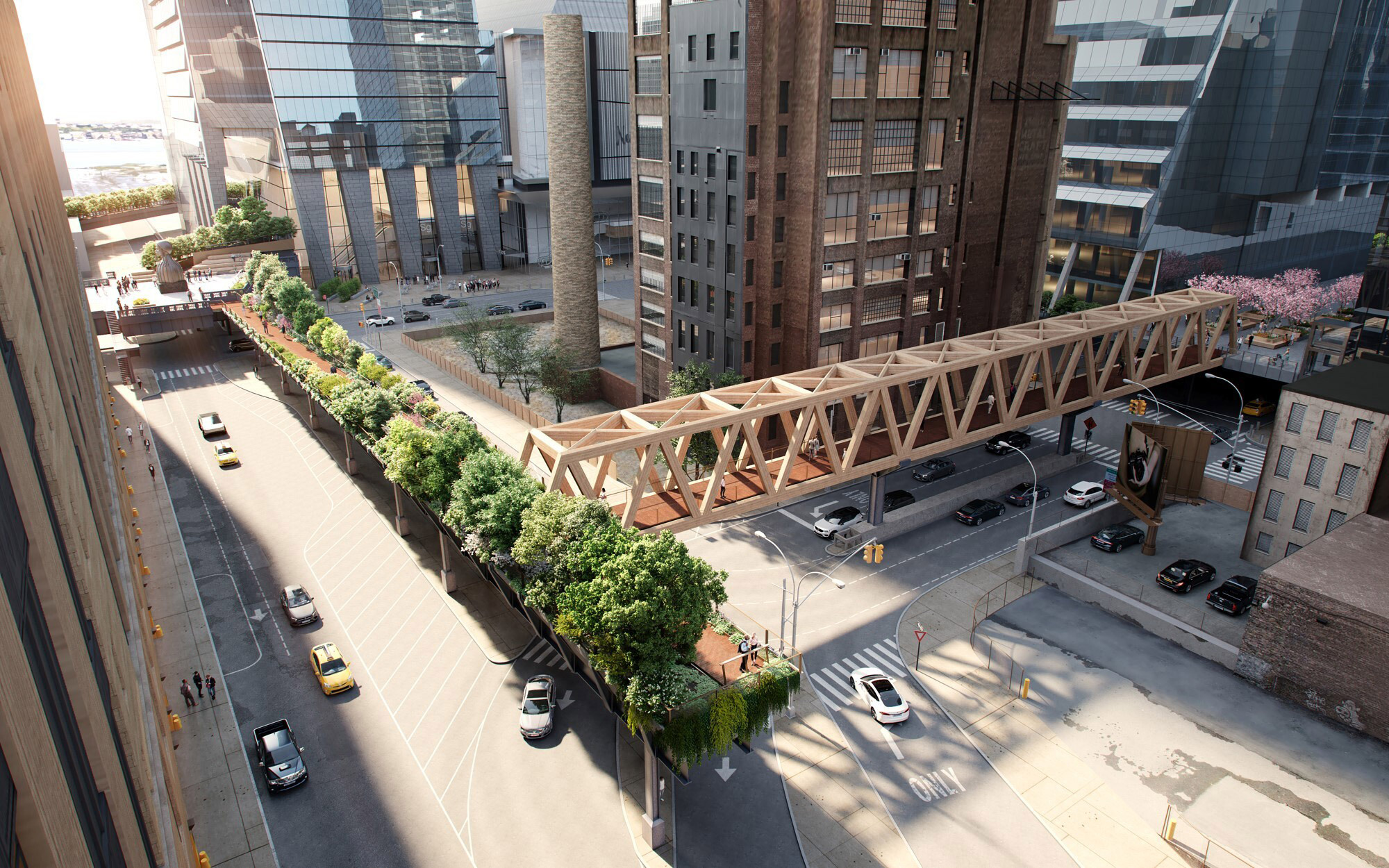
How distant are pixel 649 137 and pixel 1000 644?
42.5 meters

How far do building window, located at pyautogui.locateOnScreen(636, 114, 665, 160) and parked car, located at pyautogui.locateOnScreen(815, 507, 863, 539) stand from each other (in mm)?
28482

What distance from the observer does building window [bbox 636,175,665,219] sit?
62.5 metres

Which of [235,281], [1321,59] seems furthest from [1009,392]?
[235,281]

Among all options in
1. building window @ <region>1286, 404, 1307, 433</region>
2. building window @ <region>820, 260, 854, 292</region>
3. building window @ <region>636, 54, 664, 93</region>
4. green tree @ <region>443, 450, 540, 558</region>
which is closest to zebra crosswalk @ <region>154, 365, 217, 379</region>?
building window @ <region>636, 54, 664, 93</region>

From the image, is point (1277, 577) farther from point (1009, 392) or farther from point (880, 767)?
point (1009, 392)

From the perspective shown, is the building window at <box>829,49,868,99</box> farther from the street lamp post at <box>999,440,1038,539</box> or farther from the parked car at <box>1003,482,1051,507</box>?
the parked car at <box>1003,482,1051,507</box>

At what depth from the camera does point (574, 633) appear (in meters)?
30.6

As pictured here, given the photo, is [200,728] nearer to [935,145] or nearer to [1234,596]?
[1234,596]

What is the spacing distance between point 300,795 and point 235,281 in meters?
79.5

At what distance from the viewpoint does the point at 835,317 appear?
6047cm

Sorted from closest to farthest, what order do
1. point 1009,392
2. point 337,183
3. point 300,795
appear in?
point 300,795, point 1009,392, point 337,183

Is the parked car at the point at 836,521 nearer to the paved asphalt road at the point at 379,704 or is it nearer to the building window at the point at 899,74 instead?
the paved asphalt road at the point at 379,704

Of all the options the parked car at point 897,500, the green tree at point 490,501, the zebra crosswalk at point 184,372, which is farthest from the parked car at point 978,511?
the zebra crosswalk at point 184,372

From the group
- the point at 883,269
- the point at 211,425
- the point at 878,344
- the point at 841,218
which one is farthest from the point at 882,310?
the point at 211,425
